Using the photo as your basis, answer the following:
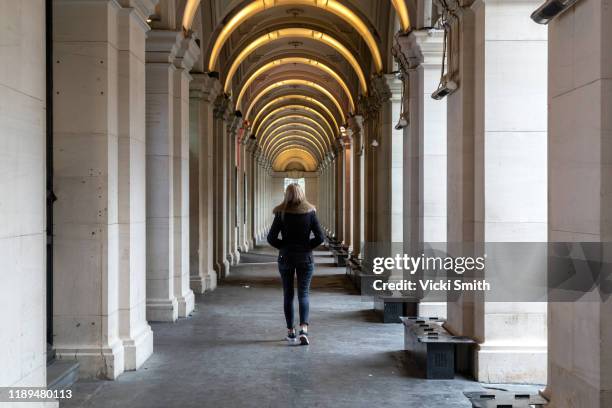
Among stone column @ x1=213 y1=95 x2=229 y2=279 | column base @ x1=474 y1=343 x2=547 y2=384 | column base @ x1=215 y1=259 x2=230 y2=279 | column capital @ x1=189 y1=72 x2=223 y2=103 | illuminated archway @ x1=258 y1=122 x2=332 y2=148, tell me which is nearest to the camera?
column base @ x1=474 y1=343 x2=547 y2=384

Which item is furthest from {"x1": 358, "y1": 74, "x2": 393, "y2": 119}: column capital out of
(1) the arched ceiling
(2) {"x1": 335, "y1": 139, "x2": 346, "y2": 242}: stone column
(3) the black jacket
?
(2) {"x1": 335, "y1": 139, "x2": 346, "y2": 242}: stone column

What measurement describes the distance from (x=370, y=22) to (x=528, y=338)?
9.91 m

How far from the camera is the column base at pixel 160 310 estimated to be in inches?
369

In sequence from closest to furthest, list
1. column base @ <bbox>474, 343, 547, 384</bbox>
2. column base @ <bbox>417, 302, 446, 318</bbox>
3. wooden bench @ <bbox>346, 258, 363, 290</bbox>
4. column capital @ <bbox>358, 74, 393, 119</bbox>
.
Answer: column base @ <bbox>474, 343, 547, 384</bbox>
column base @ <bbox>417, 302, 446, 318</bbox>
column capital @ <bbox>358, 74, 393, 119</bbox>
wooden bench @ <bbox>346, 258, 363, 290</bbox>

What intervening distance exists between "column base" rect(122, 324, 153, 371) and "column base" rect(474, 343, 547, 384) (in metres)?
3.38

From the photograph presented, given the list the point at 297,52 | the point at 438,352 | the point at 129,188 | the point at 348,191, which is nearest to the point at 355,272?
the point at 438,352

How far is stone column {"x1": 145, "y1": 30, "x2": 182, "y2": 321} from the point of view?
29.7ft

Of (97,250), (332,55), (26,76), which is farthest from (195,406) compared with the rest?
(332,55)

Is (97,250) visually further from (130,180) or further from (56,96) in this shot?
(56,96)

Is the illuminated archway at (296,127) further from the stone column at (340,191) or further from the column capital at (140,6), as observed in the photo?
the column capital at (140,6)

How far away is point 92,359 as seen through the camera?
6227 mm

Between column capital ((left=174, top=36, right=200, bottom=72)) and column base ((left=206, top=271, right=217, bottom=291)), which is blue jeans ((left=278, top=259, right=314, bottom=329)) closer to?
column capital ((left=174, top=36, right=200, bottom=72))

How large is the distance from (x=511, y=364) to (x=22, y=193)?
Answer: 14.8 ft

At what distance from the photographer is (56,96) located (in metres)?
6.21
